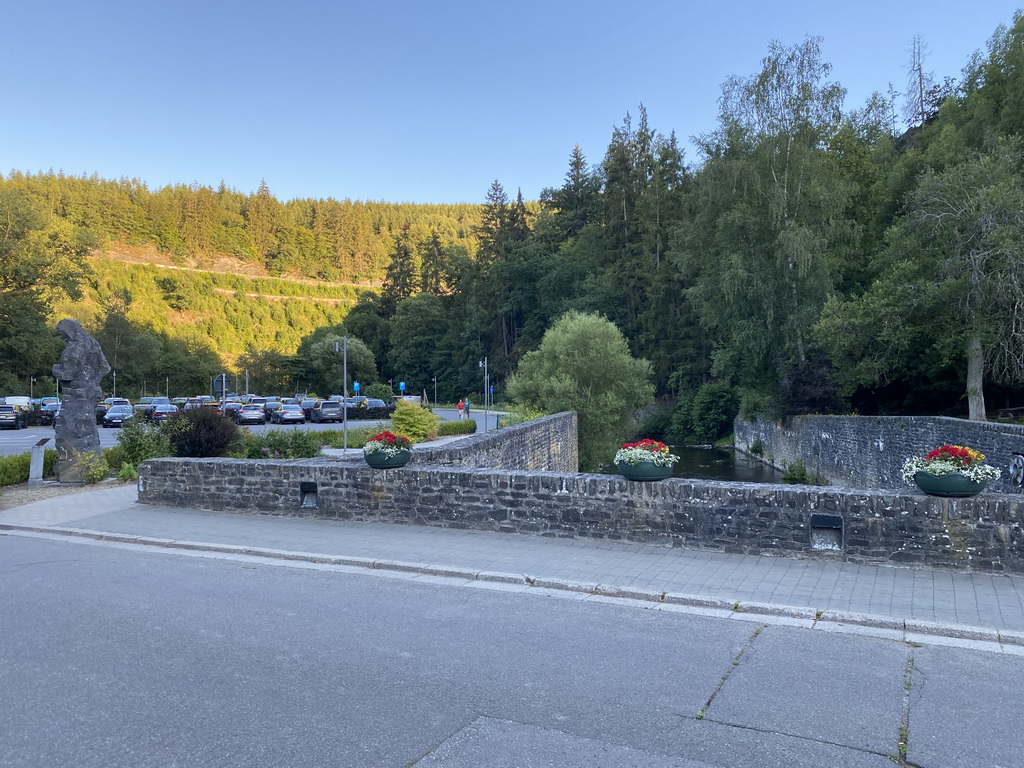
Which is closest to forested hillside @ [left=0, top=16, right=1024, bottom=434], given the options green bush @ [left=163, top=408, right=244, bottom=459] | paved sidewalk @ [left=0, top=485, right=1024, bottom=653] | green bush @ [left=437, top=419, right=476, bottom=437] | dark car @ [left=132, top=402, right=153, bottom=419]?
green bush @ [left=437, top=419, right=476, bottom=437]

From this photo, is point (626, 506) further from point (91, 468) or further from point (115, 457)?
point (115, 457)

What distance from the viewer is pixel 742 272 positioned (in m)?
33.8

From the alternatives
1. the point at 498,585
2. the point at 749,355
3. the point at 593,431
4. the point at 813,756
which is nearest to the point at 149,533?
the point at 498,585

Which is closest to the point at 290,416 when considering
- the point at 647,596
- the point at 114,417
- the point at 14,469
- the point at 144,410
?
the point at 114,417

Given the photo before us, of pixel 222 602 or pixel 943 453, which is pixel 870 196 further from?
pixel 222 602

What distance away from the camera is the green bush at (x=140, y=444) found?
17.1 m

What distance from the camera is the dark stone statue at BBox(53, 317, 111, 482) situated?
625 inches

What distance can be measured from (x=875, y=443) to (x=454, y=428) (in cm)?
1871

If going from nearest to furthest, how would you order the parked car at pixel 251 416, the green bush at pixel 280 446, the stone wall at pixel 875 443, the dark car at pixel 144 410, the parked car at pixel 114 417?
the stone wall at pixel 875 443 → the green bush at pixel 280 446 → the dark car at pixel 144 410 → the parked car at pixel 114 417 → the parked car at pixel 251 416

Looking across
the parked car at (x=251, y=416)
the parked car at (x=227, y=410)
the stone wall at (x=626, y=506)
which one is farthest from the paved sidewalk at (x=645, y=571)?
the parked car at (x=251, y=416)

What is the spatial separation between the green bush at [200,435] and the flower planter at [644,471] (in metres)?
11.9

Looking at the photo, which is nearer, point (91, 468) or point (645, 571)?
point (645, 571)

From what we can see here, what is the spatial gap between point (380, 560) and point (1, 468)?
1215cm

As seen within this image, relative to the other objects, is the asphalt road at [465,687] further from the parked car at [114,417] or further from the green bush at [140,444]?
the parked car at [114,417]
